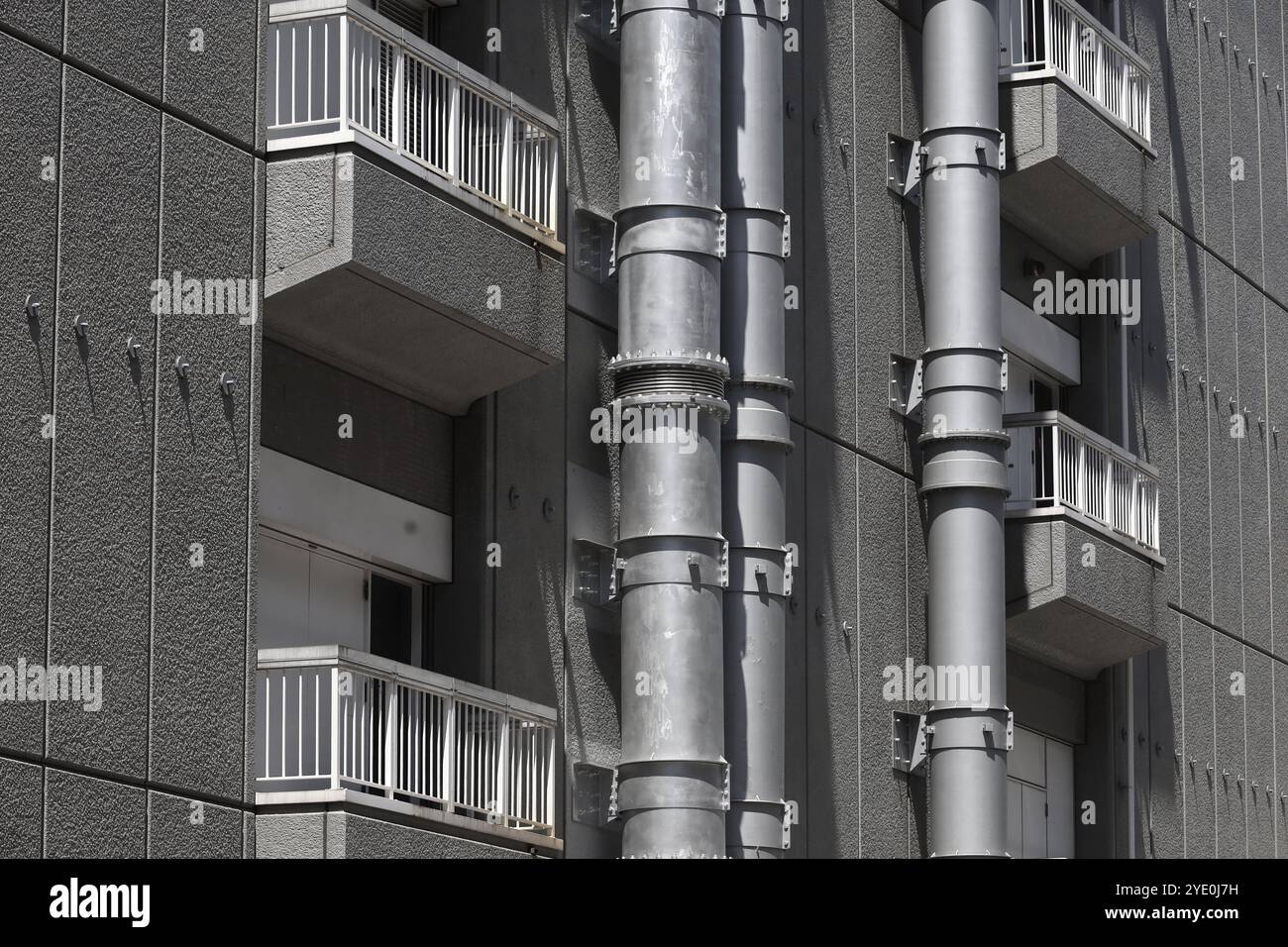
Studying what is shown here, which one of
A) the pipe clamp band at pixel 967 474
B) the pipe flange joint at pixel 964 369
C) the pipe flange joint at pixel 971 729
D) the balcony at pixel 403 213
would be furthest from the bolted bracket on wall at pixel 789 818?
the pipe flange joint at pixel 964 369

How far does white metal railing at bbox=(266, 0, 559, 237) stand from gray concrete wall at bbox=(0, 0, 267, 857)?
0.64m

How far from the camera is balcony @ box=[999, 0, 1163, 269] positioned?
27.5m

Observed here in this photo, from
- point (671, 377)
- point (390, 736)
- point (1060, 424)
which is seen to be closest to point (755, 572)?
point (671, 377)

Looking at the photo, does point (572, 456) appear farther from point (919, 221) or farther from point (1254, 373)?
point (1254, 373)

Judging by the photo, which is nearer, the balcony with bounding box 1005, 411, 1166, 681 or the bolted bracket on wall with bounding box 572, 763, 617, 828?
the bolted bracket on wall with bounding box 572, 763, 617, 828

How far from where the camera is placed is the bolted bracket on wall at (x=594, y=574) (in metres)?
21.2

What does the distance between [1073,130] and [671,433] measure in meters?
8.74

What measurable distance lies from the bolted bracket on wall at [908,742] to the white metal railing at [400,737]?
588cm

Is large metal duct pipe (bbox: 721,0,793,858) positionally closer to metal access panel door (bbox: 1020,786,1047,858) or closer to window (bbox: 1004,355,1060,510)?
window (bbox: 1004,355,1060,510)

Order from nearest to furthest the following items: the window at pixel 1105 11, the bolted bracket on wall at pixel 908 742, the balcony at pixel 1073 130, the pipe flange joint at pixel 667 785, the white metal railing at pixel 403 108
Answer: the white metal railing at pixel 403 108
the pipe flange joint at pixel 667 785
the bolted bracket on wall at pixel 908 742
the balcony at pixel 1073 130
the window at pixel 1105 11

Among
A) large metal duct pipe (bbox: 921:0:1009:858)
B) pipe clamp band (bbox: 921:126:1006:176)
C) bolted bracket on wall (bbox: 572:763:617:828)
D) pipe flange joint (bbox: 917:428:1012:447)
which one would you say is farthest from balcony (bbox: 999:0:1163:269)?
bolted bracket on wall (bbox: 572:763:617:828)

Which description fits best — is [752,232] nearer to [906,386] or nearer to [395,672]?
[906,386]

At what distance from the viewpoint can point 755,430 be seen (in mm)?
22156

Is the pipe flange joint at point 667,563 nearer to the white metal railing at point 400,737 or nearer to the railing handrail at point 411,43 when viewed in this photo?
the white metal railing at point 400,737
